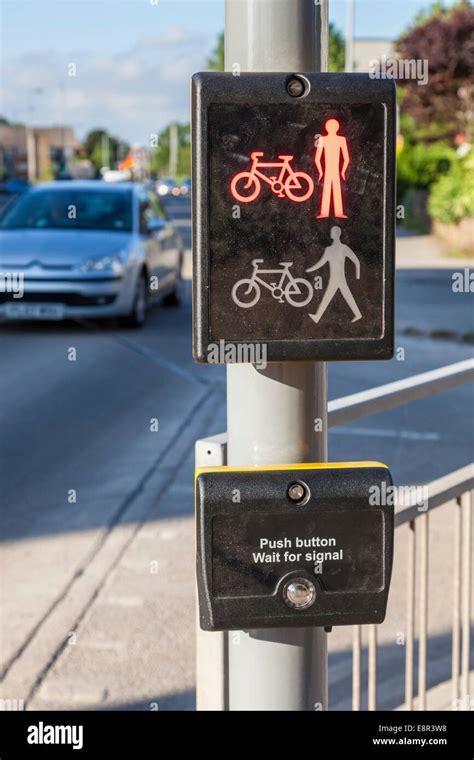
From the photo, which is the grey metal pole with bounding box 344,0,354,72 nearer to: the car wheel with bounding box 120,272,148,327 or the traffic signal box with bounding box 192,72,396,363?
the car wheel with bounding box 120,272,148,327

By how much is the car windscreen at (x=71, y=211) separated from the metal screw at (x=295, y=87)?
1301 cm

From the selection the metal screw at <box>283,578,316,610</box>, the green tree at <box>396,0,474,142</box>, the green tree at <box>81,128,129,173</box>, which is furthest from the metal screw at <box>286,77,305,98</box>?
the green tree at <box>81,128,129,173</box>

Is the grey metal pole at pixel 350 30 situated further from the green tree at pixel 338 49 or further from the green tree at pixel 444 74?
the green tree at pixel 338 49

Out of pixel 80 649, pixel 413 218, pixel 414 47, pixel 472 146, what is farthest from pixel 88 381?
pixel 414 47

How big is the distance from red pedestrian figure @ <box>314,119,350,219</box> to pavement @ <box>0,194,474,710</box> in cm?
279

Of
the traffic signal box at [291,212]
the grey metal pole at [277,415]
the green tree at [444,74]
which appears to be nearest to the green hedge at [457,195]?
the green tree at [444,74]

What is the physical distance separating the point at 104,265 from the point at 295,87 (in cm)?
1211

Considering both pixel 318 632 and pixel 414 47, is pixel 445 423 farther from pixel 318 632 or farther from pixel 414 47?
pixel 414 47

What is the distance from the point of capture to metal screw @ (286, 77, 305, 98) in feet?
5.08

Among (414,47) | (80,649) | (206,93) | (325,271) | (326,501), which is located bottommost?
(80,649)

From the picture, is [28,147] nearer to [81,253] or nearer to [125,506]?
[81,253]

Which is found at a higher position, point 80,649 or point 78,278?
point 78,278

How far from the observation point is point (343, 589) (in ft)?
5.51

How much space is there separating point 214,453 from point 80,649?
306 cm
